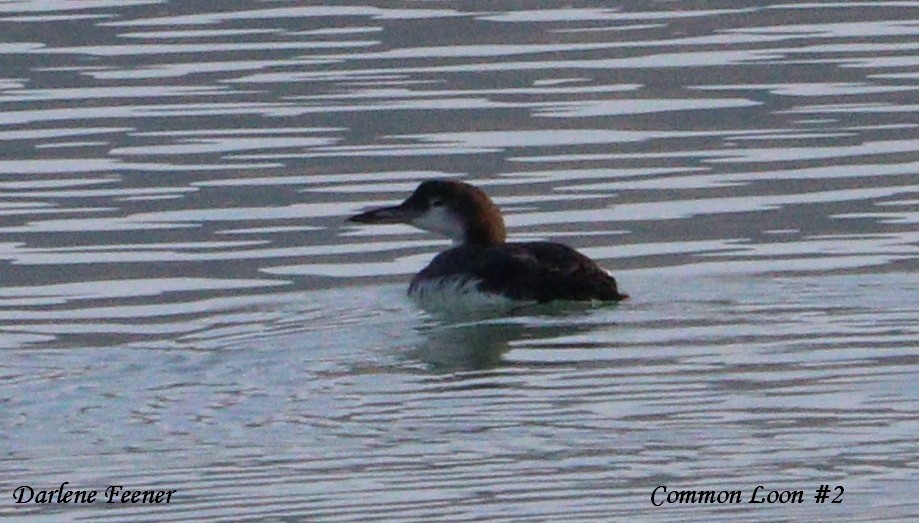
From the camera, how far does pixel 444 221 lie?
14680 mm

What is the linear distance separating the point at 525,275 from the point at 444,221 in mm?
1581

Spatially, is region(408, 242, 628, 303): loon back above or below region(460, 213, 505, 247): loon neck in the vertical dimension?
above

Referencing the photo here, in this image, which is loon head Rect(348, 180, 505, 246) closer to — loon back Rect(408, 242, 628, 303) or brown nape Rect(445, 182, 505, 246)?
brown nape Rect(445, 182, 505, 246)

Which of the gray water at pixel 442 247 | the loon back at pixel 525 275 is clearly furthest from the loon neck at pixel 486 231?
the loon back at pixel 525 275

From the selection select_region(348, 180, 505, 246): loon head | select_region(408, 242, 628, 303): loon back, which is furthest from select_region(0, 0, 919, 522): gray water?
select_region(348, 180, 505, 246): loon head

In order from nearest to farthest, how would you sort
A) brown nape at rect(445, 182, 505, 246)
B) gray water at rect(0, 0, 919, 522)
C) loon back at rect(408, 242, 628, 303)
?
gray water at rect(0, 0, 919, 522)
loon back at rect(408, 242, 628, 303)
brown nape at rect(445, 182, 505, 246)

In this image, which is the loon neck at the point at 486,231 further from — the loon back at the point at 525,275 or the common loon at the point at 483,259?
the loon back at the point at 525,275

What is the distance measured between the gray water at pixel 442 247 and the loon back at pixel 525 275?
99mm

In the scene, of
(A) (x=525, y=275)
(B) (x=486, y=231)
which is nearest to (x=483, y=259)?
(A) (x=525, y=275)

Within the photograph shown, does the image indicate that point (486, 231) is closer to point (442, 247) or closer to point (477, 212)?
point (477, 212)

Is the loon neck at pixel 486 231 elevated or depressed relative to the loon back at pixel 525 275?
depressed

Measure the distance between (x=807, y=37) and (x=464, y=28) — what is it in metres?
2.71

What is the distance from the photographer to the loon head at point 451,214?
47.9ft

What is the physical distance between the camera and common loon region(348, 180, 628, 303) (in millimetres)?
13031
